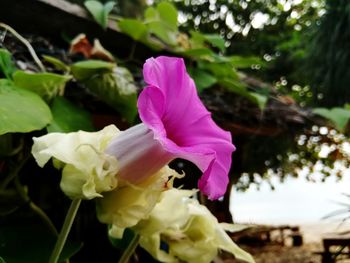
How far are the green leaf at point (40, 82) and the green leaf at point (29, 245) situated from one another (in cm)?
19

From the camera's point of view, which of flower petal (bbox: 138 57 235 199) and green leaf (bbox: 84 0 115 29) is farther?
green leaf (bbox: 84 0 115 29)

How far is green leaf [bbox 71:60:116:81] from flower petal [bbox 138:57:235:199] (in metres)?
0.42

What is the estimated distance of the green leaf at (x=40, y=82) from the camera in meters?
0.61

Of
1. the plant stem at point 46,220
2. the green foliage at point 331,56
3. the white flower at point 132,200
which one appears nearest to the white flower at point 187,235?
the white flower at point 132,200

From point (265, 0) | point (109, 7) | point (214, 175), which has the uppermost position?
point (214, 175)

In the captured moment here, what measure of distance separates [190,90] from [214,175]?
0.25 ft

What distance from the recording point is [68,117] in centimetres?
69

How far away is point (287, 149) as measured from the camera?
434cm

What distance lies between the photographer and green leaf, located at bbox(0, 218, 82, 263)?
0.55 metres

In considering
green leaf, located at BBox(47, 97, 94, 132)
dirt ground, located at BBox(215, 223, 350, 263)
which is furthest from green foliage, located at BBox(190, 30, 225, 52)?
dirt ground, located at BBox(215, 223, 350, 263)

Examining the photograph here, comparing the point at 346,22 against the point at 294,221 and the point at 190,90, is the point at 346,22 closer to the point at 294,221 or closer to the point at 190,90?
the point at 190,90

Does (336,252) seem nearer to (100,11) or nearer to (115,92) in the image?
(115,92)

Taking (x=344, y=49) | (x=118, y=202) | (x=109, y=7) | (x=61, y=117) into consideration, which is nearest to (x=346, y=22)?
(x=344, y=49)

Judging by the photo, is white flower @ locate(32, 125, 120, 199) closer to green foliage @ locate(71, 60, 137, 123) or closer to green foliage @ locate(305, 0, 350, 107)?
green foliage @ locate(71, 60, 137, 123)
